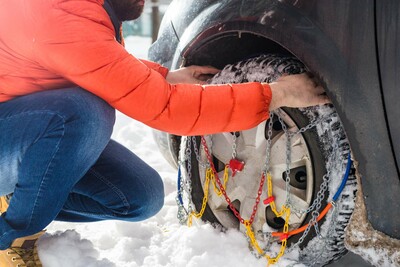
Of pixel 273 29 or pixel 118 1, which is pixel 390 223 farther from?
pixel 118 1

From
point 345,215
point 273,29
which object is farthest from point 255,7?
point 345,215

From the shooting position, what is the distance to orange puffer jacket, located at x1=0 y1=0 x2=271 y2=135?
1.53m

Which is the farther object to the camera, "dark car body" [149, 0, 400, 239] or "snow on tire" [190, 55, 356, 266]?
"snow on tire" [190, 55, 356, 266]

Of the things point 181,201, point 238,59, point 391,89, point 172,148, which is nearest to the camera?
point 391,89

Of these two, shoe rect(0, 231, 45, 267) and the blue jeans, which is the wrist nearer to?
the blue jeans

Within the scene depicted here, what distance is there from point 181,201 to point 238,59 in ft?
2.17

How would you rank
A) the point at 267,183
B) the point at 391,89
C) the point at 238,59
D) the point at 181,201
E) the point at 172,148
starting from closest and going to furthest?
the point at 391,89 < the point at 267,183 < the point at 238,59 < the point at 181,201 < the point at 172,148

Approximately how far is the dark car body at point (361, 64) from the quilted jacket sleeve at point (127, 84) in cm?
20

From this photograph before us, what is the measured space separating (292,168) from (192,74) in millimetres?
571

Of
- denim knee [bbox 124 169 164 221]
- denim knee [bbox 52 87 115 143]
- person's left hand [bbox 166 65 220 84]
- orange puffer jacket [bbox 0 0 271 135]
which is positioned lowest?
denim knee [bbox 124 169 164 221]

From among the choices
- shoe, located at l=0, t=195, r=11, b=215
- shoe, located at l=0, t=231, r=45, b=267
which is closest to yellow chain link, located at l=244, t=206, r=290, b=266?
shoe, located at l=0, t=231, r=45, b=267

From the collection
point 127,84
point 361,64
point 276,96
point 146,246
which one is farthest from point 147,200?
point 361,64

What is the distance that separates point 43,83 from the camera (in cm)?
175

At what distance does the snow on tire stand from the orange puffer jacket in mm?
182
